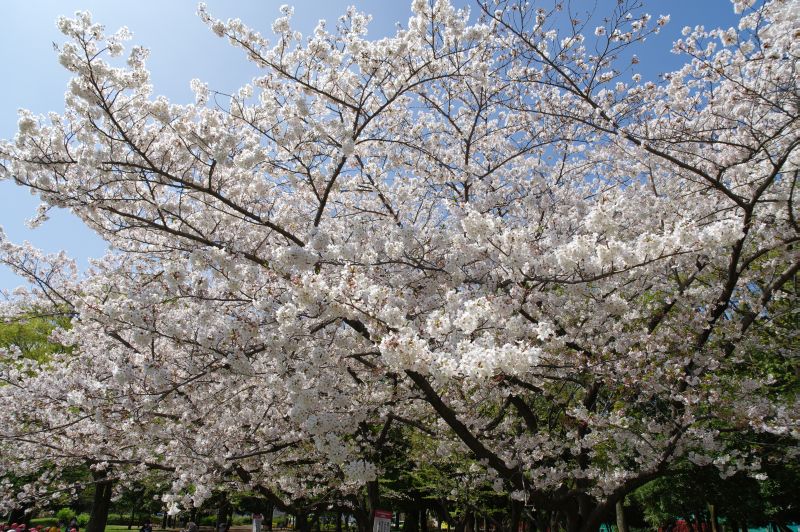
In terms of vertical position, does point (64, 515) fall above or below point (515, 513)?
below

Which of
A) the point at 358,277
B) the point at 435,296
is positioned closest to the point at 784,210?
the point at 435,296

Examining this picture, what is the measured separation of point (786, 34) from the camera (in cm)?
578

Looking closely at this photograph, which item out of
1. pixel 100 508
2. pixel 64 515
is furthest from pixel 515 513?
pixel 64 515

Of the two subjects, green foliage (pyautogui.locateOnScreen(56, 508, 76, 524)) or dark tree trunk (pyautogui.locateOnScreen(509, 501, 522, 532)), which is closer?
dark tree trunk (pyautogui.locateOnScreen(509, 501, 522, 532))

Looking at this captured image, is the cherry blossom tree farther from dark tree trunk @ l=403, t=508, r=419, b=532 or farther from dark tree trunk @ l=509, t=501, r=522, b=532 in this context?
dark tree trunk @ l=403, t=508, r=419, b=532

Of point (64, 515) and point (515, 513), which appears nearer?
point (515, 513)

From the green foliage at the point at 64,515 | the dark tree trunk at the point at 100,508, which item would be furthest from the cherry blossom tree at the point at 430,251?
the green foliage at the point at 64,515

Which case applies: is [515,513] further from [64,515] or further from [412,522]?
[64,515]

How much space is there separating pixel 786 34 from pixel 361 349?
681 cm

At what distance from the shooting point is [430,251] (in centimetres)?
703

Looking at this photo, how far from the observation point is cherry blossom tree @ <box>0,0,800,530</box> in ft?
18.6

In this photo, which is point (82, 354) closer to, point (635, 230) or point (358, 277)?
point (358, 277)

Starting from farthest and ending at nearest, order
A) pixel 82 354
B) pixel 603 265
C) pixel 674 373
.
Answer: pixel 82 354, pixel 674 373, pixel 603 265

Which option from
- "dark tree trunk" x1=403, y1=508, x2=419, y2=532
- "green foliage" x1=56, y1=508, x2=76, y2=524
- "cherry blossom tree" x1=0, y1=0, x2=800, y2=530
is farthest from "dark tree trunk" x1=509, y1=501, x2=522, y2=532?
"green foliage" x1=56, y1=508, x2=76, y2=524
